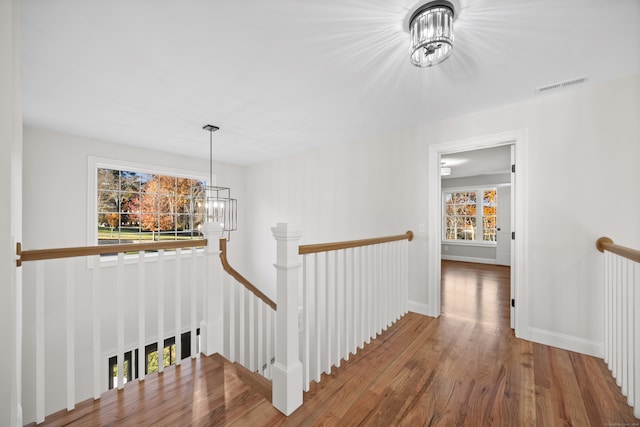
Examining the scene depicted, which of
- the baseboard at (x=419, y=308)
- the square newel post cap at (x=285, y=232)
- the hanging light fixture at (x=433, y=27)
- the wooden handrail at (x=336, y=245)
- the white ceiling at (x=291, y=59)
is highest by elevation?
the white ceiling at (x=291, y=59)

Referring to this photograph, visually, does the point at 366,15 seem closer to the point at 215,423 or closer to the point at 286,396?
the point at 286,396

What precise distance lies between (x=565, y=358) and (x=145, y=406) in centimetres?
310

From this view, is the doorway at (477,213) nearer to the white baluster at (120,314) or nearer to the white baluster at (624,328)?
the white baluster at (624,328)

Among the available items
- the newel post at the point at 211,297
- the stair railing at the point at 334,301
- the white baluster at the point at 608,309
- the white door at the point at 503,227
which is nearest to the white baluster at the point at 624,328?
the white baluster at the point at 608,309

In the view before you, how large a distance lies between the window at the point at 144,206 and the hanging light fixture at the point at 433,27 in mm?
3581

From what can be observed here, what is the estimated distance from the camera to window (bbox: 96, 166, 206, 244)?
153 inches

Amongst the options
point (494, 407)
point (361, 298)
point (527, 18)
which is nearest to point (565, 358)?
point (494, 407)

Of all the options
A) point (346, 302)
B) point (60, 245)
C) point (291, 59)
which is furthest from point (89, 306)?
point (291, 59)

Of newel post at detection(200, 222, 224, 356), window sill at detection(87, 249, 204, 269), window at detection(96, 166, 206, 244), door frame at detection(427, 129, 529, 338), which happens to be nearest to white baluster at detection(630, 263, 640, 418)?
door frame at detection(427, 129, 529, 338)

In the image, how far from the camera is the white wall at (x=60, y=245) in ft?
→ 10.1

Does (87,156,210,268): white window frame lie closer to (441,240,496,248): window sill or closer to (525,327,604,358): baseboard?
(525,327,604,358): baseboard

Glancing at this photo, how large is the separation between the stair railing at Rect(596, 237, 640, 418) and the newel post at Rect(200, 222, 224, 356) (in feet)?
8.87

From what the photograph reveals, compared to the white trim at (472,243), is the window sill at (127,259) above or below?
above

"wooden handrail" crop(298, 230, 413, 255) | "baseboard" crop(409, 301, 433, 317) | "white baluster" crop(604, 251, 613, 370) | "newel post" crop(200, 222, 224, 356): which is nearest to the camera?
"wooden handrail" crop(298, 230, 413, 255)
